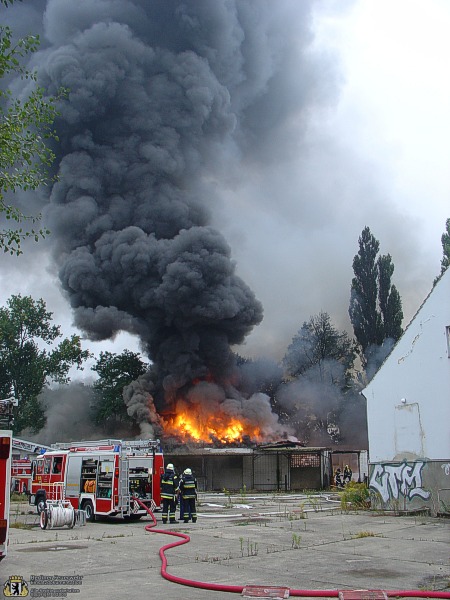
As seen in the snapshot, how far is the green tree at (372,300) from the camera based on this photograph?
4769 cm

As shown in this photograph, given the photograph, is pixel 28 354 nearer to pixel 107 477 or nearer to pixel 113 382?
pixel 113 382

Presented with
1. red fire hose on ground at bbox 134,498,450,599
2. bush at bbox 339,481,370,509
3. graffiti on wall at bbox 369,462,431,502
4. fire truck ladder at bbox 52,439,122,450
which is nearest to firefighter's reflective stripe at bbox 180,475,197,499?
fire truck ladder at bbox 52,439,122,450

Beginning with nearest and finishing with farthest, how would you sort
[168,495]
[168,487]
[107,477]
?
[168,495], [168,487], [107,477]

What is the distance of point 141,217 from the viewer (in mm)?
40344

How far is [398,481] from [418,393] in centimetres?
258

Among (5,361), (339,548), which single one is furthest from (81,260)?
(339,548)

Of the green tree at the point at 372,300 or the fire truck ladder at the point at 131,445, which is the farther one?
the green tree at the point at 372,300

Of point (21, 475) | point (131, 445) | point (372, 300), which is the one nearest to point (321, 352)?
point (372, 300)

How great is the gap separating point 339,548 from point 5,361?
4417 cm

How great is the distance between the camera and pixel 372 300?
48.1 m

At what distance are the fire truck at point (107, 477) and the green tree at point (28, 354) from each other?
32.0 m

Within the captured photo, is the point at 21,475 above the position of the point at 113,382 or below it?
below

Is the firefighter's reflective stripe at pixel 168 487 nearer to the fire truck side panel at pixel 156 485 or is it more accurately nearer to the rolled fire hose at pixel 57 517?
the fire truck side panel at pixel 156 485

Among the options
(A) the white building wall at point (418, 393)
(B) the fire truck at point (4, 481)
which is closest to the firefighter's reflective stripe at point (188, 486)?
(A) the white building wall at point (418, 393)
